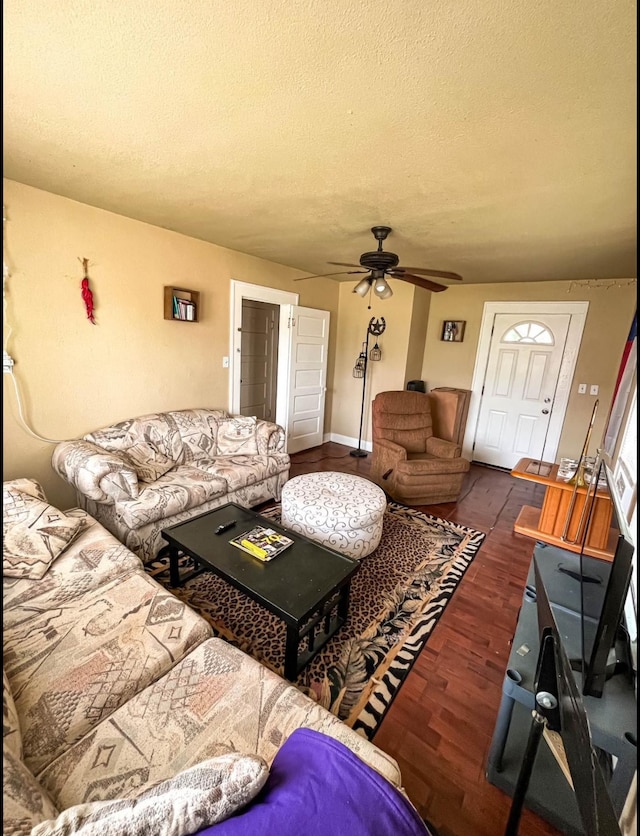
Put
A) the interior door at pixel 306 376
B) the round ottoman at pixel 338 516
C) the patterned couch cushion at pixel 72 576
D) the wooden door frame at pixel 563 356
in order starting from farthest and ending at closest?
the interior door at pixel 306 376 → the wooden door frame at pixel 563 356 → the round ottoman at pixel 338 516 → the patterned couch cushion at pixel 72 576

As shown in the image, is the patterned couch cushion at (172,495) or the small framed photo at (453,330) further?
the small framed photo at (453,330)

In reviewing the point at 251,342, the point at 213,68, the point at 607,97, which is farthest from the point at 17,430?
the point at 607,97

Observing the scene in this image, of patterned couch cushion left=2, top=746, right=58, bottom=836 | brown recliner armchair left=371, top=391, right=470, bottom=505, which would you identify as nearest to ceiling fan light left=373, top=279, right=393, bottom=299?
brown recliner armchair left=371, top=391, right=470, bottom=505

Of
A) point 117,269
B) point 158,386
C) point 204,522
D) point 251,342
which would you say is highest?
point 117,269

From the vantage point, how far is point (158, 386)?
3.36m

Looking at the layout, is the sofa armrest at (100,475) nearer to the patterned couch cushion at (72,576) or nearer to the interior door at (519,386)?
the patterned couch cushion at (72,576)

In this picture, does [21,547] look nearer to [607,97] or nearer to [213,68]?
[213,68]

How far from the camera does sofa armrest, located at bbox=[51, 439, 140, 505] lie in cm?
240

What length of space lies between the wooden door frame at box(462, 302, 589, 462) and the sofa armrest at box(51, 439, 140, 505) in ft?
12.3

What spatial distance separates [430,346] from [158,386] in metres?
3.24

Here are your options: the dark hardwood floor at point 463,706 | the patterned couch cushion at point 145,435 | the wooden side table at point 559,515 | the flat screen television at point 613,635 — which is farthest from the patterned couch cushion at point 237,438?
the flat screen television at point 613,635

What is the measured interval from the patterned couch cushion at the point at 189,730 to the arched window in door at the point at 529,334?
4147mm

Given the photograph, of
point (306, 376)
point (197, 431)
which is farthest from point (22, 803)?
point (306, 376)

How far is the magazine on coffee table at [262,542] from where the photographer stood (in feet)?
6.73
